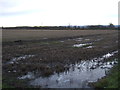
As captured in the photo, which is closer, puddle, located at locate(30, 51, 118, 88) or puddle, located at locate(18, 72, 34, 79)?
puddle, located at locate(30, 51, 118, 88)

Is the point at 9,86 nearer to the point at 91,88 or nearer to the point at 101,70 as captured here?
the point at 91,88

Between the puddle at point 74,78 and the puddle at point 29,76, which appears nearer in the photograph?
the puddle at point 74,78

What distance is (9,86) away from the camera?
11016 millimetres

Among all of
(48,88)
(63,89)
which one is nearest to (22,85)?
(48,88)

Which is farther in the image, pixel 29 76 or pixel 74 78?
pixel 29 76

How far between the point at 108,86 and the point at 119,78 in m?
1.52

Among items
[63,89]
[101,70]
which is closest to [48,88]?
[63,89]

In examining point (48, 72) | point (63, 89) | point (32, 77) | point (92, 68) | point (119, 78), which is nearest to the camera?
point (63, 89)

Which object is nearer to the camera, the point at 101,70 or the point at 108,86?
the point at 108,86

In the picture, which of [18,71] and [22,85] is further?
[18,71]

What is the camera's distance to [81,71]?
14.9 metres

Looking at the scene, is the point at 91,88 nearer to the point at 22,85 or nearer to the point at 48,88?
the point at 48,88

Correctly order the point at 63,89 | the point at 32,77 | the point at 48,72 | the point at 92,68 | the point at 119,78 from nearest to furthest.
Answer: the point at 63,89, the point at 119,78, the point at 32,77, the point at 48,72, the point at 92,68

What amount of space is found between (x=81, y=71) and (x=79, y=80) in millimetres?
2494
